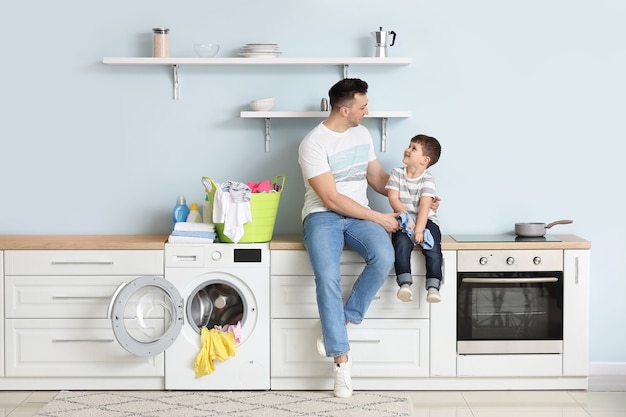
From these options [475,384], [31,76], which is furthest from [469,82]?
[31,76]

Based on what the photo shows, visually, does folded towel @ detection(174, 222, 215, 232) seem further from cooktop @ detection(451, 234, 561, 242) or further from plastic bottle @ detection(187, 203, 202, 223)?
cooktop @ detection(451, 234, 561, 242)

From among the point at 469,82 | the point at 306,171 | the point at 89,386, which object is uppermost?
the point at 469,82

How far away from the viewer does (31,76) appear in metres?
4.83

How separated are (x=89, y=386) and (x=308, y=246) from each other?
122 cm

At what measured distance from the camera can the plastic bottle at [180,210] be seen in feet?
15.4

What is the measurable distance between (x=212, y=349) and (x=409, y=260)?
3.22 ft

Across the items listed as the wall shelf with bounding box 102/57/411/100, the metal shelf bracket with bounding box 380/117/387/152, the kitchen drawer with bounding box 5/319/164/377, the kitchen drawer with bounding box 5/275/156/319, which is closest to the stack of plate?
the wall shelf with bounding box 102/57/411/100

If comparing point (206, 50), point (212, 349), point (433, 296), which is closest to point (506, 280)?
point (433, 296)

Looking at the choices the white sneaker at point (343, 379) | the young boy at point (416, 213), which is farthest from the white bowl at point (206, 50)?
the white sneaker at point (343, 379)

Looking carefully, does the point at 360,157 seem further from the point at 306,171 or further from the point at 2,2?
the point at 2,2

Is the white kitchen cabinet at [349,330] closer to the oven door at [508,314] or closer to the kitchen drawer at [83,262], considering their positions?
the oven door at [508,314]

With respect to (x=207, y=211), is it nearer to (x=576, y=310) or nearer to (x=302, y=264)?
(x=302, y=264)

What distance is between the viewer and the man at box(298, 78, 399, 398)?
14.0ft

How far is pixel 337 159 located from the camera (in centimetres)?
448
